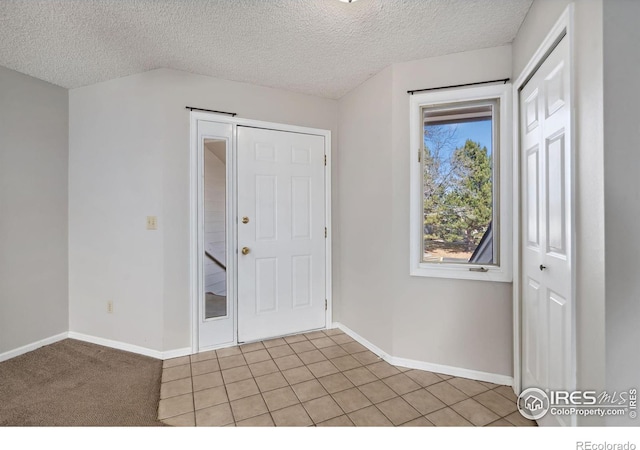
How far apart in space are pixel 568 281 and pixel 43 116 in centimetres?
401

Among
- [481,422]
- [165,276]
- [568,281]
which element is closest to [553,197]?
[568,281]

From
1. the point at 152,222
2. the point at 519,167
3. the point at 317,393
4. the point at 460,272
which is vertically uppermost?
the point at 519,167

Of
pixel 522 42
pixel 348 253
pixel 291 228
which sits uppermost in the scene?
pixel 522 42

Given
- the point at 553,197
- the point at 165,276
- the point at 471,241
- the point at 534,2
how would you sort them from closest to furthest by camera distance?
the point at 553,197 < the point at 534,2 < the point at 471,241 < the point at 165,276

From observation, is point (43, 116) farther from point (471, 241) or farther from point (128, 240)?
point (471, 241)

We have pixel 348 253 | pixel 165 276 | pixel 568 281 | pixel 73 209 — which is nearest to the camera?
pixel 568 281

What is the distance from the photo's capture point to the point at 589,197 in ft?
3.95

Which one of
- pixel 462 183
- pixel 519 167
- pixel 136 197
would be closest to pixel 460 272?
pixel 462 183

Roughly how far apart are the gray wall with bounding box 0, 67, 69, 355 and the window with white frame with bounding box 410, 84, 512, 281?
10.5ft

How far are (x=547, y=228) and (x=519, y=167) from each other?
56 centimetres

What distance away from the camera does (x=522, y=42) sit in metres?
1.90

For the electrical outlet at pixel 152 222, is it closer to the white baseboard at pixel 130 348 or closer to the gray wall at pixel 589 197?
the white baseboard at pixel 130 348

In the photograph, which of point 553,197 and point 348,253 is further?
point 348,253

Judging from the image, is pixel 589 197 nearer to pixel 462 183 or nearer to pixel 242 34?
pixel 462 183
